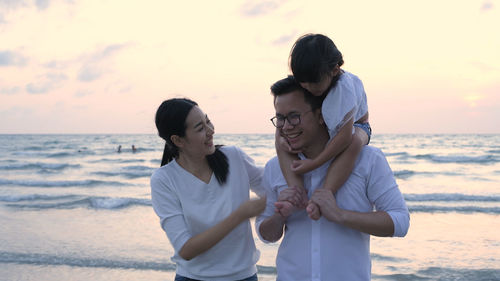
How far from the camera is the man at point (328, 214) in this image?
192 centimetres

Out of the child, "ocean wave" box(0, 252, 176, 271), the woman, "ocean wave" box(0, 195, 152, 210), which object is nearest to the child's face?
the child

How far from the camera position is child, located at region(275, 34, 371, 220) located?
1.97m

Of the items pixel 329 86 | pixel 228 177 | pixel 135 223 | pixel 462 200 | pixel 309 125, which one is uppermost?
pixel 329 86

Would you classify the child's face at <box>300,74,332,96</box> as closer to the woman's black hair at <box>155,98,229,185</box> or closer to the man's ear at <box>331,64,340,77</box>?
the man's ear at <box>331,64,340,77</box>

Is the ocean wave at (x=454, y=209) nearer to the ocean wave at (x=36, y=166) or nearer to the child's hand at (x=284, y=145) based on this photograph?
the child's hand at (x=284, y=145)

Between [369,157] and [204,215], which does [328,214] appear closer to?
[369,157]

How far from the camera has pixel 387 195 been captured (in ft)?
6.47

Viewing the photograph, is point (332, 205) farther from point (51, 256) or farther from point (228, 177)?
point (51, 256)

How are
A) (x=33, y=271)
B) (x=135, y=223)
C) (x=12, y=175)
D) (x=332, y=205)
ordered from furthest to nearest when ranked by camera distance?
(x=12, y=175) → (x=135, y=223) → (x=33, y=271) → (x=332, y=205)

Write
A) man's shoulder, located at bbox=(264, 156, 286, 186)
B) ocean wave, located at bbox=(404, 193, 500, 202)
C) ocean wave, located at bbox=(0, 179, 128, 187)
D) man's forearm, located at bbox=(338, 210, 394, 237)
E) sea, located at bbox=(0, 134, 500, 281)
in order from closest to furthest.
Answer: man's forearm, located at bbox=(338, 210, 394, 237) < man's shoulder, located at bbox=(264, 156, 286, 186) < sea, located at bbox=(0, 134, 500, 281) < ocean wave, located at bbox=(404, 193, 500, 202) < ocean wave, located at bbox=(0, 179, 128, 187)

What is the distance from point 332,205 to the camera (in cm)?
193

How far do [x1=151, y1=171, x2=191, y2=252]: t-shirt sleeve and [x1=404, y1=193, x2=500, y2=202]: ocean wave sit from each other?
10230 mm

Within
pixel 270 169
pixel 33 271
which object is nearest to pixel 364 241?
pixel 270 169

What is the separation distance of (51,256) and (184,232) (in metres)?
4.87
